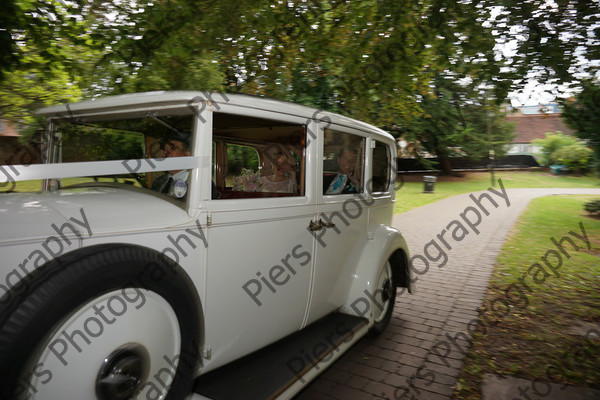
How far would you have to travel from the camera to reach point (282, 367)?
229 centimetres

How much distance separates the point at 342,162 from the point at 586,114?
8254 mm

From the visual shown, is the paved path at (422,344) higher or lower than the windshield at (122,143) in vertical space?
lower

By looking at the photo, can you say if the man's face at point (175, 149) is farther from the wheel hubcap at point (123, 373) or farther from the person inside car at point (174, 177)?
the wheel hubcap at point (123, 373)

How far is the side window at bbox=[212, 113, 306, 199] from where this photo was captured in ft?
9.18

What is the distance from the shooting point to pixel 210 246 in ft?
6.43

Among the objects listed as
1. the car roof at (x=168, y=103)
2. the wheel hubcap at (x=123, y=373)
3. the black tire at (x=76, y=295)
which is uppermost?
the car roof at (x=168, y=103)

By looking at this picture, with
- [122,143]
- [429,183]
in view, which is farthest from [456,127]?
[122,143]

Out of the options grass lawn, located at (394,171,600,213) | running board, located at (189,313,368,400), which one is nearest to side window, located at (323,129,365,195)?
running board, located at (189,313,368,400)

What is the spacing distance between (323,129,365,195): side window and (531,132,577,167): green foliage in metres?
31.8

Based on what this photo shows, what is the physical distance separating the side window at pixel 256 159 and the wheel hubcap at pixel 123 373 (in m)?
1.29

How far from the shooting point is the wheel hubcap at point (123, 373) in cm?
156

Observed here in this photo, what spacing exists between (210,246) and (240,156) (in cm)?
187

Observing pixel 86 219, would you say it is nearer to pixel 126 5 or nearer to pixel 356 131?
pixel 356 131

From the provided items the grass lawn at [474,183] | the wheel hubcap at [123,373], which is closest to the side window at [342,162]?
the wheel hubcap at [123,373]
